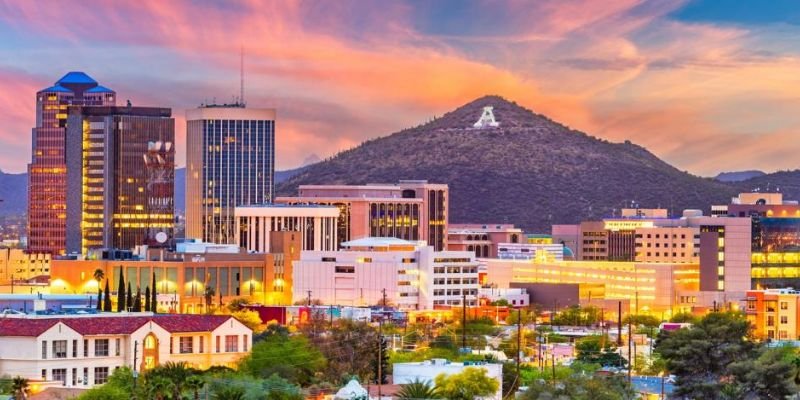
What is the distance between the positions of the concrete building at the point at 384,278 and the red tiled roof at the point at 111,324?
7253cm

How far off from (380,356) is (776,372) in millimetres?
20969

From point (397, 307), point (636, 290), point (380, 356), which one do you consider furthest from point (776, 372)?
point (636, 290)

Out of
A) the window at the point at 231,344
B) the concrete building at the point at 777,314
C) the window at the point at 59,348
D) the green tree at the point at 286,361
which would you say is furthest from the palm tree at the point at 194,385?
the concrete building at the point at 777,314

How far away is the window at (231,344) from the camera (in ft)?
314

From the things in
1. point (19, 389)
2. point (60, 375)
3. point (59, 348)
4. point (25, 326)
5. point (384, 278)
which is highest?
point (25, 326)

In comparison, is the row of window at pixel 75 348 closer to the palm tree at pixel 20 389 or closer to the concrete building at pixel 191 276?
the palm tree at pixel 20 389

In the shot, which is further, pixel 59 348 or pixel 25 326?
pixel 25 326

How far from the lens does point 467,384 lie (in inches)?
3211

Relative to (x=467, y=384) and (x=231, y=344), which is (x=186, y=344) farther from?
(x=467, y=384)

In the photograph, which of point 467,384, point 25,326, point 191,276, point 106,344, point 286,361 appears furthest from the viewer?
point 191,276

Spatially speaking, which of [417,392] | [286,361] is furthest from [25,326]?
[417,392]

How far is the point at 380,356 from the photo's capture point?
3595 inches

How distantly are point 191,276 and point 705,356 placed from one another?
8479 centimetres

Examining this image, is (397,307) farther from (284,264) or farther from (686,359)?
(686,359)
